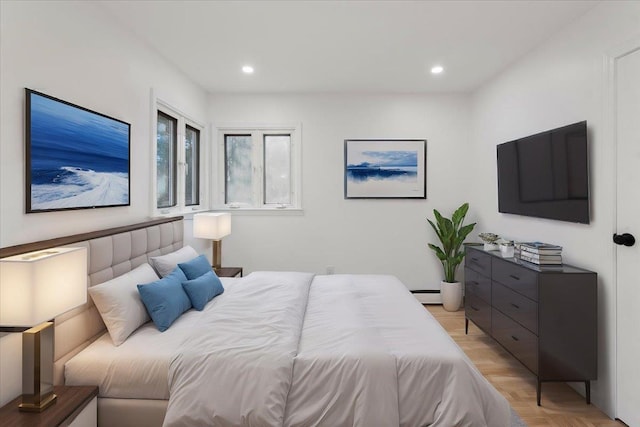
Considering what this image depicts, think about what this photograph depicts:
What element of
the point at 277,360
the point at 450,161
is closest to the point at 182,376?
the point at 277,360

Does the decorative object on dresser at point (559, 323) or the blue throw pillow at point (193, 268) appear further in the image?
the blue throw pillow at point (193, 268)

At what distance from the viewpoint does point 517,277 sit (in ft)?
9.23

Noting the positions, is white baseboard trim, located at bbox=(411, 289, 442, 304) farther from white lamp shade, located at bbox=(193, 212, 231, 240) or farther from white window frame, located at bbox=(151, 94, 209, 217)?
white window frame, located at bbox=(151, 94, 209, 217)

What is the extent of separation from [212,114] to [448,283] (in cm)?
367

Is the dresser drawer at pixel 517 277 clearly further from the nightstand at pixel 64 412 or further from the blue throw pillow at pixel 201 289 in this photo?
the nightstand at pixel 64 412

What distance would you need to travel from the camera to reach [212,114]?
4.71m

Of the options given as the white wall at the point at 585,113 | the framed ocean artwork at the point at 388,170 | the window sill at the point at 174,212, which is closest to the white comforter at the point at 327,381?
the white wall at the point at 585,113

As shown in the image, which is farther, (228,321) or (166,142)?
(166,142)

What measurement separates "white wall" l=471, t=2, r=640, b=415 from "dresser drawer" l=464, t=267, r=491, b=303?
21.6 inches

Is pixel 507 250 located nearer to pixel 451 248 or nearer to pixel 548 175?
pixel 548 175

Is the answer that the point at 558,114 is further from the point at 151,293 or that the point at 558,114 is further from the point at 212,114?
the point at 212,114

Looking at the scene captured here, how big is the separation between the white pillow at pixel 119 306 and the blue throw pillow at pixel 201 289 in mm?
329

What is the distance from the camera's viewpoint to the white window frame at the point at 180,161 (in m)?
3.21

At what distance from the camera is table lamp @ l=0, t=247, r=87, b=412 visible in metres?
1.45
